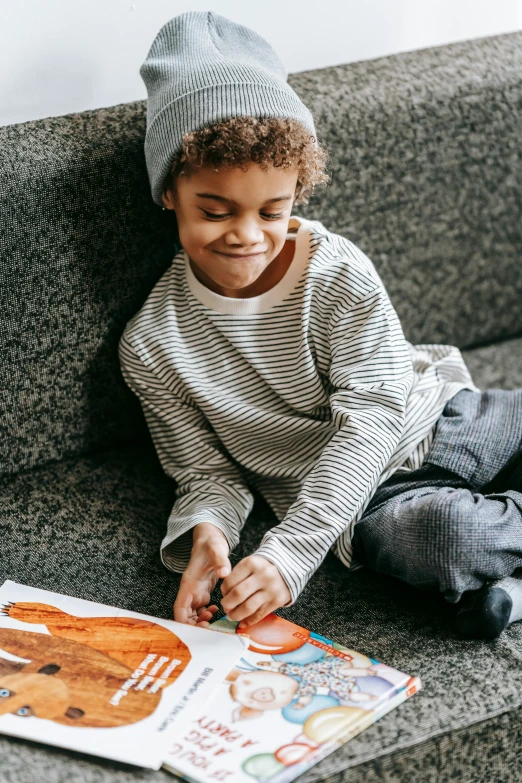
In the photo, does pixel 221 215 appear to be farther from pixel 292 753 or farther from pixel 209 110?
pixel 292 753

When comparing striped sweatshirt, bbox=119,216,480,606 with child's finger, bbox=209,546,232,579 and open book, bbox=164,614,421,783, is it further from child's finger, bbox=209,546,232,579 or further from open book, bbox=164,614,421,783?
open book, bbox=164,614,421,783

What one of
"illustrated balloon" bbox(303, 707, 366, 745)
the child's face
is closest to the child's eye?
the child's face

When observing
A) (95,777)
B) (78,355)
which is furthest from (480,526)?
(78,355)

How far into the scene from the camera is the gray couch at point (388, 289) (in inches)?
33.8

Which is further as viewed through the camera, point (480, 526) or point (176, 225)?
point (176, 225)

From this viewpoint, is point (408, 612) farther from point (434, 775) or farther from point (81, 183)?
point (81, 183)

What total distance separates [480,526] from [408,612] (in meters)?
0.13

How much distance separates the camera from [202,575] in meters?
1.02

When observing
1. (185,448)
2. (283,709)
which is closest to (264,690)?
(283,709)

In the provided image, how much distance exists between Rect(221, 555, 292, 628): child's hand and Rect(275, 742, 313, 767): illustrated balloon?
7.1 inches

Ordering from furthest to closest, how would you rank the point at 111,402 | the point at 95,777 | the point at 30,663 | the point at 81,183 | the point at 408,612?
1. the point at 111,402
2. the point at 81,183
3. the point at 408,612
4. the point at 30,663
5. the point at 95,777

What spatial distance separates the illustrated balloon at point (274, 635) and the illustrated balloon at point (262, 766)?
148mm

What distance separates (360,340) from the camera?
109cm

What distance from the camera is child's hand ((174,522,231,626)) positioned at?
0.98m
